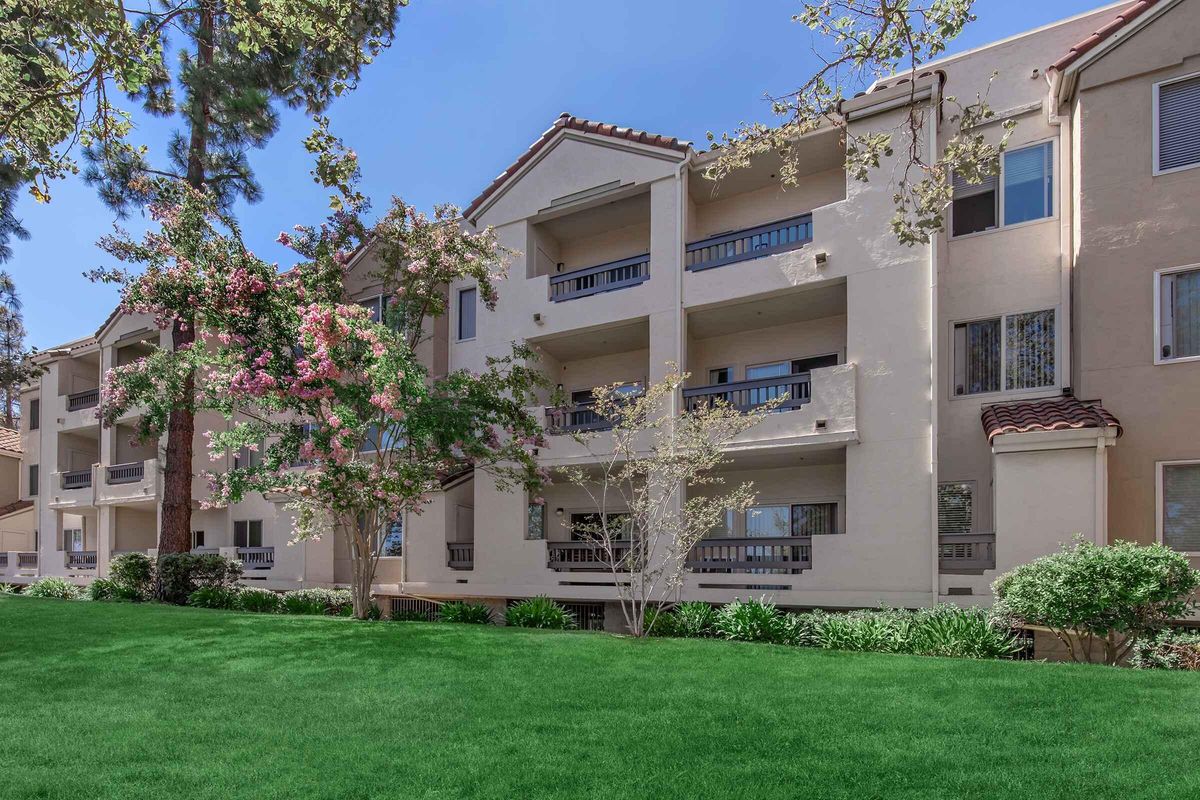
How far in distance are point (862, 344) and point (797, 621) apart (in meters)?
5.85

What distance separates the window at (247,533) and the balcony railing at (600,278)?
1506 cm

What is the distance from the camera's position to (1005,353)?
1491cm

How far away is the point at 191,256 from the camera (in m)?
15.2

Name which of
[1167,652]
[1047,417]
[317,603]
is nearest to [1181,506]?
[1047,417]

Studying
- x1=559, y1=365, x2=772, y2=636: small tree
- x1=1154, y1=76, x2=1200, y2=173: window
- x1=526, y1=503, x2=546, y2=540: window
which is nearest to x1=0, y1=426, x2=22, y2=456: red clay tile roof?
x1=526, y1=503, x2=546, y2=540: window

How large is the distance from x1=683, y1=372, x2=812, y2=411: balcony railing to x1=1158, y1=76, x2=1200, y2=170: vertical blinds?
7.32 meters

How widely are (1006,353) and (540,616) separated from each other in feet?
35.7

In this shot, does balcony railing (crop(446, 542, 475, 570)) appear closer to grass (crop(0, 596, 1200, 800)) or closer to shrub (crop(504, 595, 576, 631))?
shrub (crop(504, 595, 576, 631))

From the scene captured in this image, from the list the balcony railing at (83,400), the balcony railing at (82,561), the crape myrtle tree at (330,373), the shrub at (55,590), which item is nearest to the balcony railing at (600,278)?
the crape myrtle tree at (330,373)

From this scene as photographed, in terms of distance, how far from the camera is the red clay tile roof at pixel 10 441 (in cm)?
3641

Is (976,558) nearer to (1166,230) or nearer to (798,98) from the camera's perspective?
(1166,230)

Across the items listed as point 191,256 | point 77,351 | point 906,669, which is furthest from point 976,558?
point 77,351

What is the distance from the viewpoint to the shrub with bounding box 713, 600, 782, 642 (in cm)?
1273

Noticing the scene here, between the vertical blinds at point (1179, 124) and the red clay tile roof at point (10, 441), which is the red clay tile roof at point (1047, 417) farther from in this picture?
the red clay tile roof at point (10, 441)
